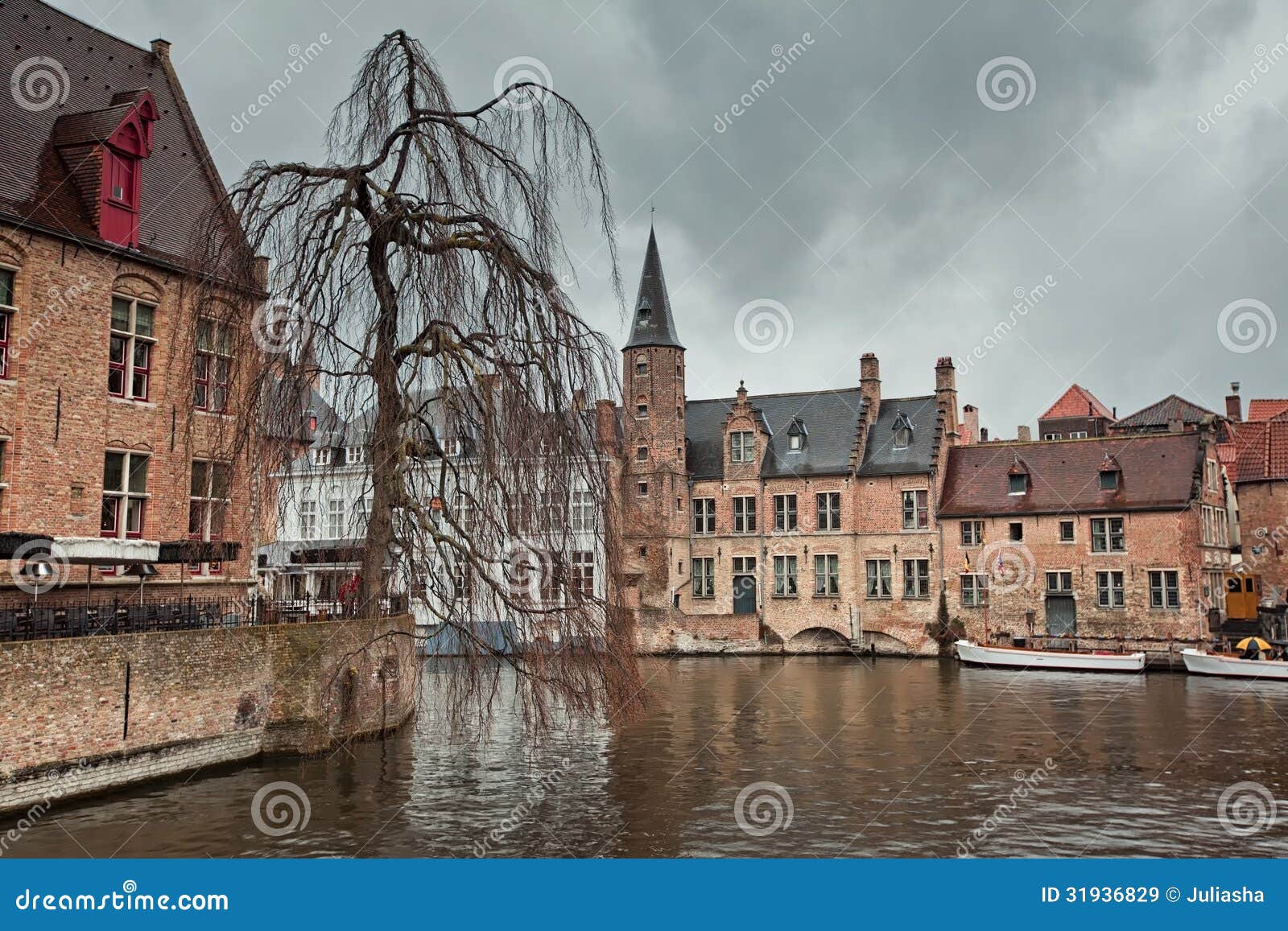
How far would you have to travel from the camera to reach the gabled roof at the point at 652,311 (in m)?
42.7

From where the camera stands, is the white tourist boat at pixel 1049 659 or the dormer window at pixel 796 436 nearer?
the white tourist boat at pixel 1049 659

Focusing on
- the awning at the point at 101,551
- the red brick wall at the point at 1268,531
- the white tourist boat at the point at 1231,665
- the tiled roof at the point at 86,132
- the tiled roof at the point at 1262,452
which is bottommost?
the white tourist boat at the point at 1231,665

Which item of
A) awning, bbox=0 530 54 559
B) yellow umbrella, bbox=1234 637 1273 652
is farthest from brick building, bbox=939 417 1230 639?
awning, bbox=0 530 54 559

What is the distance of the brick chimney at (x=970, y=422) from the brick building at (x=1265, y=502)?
10904 mm

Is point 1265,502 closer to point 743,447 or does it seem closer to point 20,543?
point 743,447

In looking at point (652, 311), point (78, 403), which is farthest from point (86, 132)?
point (652, 311)

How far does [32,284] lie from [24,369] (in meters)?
1.34

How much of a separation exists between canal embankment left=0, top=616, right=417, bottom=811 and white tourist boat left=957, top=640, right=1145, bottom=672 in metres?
21.6

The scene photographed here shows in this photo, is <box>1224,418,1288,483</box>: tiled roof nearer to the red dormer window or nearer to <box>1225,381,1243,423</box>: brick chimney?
<box>1225,381,1243,423</box>: brick chimney

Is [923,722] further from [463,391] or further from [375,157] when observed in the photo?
[375,157]

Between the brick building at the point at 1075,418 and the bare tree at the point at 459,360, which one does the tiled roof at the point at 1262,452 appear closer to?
the brick building at the point at 1075,418

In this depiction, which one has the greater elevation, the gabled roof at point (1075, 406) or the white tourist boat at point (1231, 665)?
the gabled roof at point (1075, 406)

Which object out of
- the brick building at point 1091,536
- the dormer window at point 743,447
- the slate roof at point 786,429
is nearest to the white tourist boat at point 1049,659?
the brick building at point 1091,536

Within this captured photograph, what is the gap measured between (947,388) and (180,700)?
32965 mm
